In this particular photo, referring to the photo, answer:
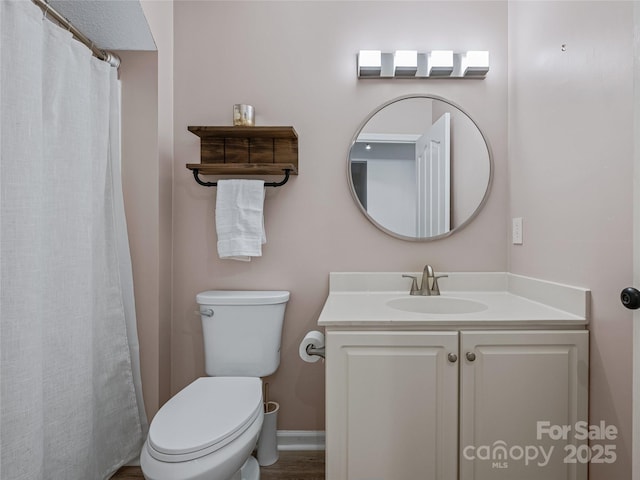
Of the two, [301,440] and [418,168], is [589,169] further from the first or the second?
[301,440]

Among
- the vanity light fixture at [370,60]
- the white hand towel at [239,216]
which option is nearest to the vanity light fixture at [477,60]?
the vanity light fixture at [370,60]

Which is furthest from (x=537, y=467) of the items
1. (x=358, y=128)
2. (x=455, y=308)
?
(x=358, y=128)

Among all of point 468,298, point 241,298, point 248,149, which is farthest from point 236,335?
point 468,298

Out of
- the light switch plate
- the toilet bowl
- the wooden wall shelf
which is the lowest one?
the toilet bowl

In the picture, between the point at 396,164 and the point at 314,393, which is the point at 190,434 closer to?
the point at 314,393

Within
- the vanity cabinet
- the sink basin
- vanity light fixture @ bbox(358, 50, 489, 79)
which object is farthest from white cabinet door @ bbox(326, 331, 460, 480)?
vanity light fixture @ bbox(358, 50, 489, 79)

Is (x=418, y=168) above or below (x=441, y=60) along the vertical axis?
below

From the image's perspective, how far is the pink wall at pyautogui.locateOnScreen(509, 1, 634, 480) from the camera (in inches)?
43.4

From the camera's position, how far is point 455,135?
1.85 meters

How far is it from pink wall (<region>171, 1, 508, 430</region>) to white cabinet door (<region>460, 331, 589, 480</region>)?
0.65m

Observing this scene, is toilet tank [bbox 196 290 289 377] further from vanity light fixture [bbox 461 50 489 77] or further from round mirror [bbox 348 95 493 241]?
vanity light fixture [bbox 461 50 489 77]

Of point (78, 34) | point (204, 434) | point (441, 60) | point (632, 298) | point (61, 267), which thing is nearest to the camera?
point (632, 298)

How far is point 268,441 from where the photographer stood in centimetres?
175

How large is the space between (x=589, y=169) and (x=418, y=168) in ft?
2.40
